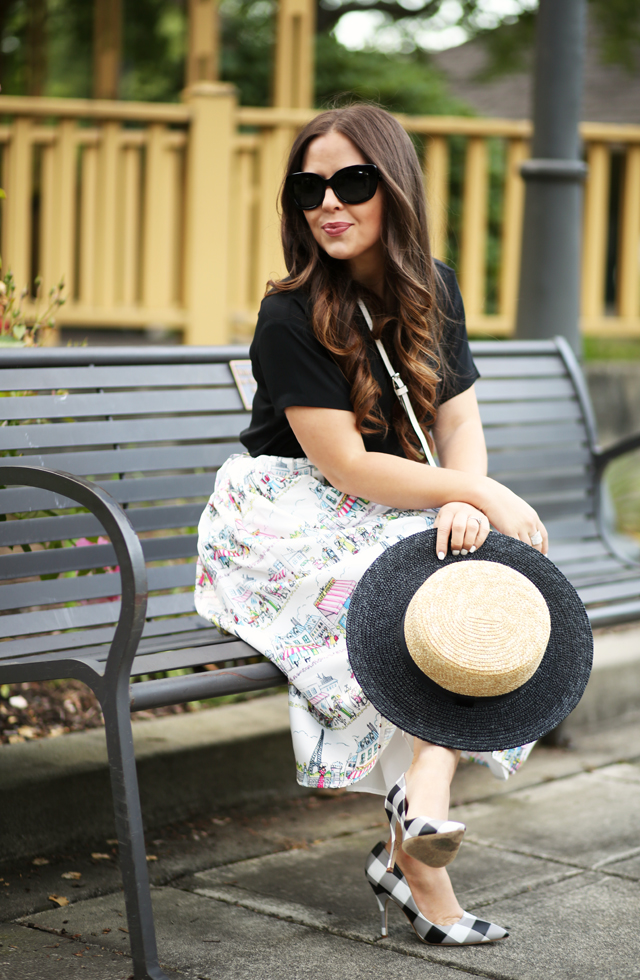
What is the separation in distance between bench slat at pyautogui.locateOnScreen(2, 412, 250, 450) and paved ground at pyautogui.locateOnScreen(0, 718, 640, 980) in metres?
0.99

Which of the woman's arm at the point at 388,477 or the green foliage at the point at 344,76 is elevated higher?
the green foliage at the point at 344,76

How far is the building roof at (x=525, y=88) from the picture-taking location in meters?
21.2

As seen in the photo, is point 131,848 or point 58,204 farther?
point 58,204

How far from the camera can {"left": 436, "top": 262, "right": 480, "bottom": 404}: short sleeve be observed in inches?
104

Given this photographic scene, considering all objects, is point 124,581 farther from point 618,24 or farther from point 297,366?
point 618,24

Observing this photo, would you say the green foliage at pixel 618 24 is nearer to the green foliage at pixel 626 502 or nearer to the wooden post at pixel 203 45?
the wooden post at pixel 203 45

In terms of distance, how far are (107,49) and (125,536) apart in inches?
350

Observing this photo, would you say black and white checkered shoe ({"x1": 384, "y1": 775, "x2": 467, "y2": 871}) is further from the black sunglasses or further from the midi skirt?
the black sunglasses

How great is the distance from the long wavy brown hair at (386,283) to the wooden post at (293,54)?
17.1 feet

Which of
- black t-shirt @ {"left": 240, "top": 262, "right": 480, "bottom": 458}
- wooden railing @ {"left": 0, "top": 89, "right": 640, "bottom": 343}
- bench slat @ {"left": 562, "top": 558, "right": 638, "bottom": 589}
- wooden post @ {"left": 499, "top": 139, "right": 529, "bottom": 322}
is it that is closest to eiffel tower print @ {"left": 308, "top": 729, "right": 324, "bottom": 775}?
black t-shirt @ {"left": 240, "top": 262, "right": 480, "bottom": 458}

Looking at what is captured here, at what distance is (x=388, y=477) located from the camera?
7.81ft

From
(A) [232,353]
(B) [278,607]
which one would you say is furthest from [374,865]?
(A) [232,353]

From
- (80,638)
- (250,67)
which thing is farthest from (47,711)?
(250,67)

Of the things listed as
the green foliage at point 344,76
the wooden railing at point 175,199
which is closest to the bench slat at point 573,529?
the wooden railing at point 175,199
